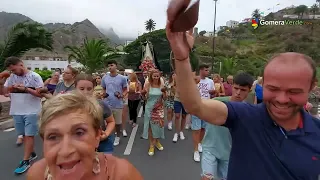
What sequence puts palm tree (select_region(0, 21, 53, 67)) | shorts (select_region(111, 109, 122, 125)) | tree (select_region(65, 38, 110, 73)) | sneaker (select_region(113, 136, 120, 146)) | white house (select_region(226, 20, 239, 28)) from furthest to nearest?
white house (select_region(226, 20, 239, 28)), tree (select_region(65, 38, 110, 73)), palm tree (select_region(0, 21, 53, 67)), shorts (select_region(111, 109, 122, 125)), sneaker (select_region(113, 136, 120, 146))

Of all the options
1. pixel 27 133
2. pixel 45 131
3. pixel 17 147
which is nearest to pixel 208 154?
pixel 45 131

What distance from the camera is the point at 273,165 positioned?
1.46m

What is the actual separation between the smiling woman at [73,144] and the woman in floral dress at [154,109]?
4048mm

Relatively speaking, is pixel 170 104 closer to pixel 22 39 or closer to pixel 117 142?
pixel 117 142

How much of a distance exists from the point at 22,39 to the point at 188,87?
409 inches

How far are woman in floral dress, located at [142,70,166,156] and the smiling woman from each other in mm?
4048

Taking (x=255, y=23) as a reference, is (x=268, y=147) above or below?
below

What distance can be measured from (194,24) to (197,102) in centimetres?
40

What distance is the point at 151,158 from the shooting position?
5125 millimetres

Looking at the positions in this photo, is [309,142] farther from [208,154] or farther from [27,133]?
[27,133]

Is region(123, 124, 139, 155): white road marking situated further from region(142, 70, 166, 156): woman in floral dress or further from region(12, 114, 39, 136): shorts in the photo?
region(12, 114, 39, 136): shorts

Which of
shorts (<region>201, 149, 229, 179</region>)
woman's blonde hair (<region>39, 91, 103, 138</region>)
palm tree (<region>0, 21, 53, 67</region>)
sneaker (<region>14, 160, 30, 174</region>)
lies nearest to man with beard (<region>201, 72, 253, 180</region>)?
shorts (<region>201, 149, 229, 179</region>)

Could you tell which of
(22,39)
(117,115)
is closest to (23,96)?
(117,115)

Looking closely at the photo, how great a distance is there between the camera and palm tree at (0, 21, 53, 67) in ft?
32.7
